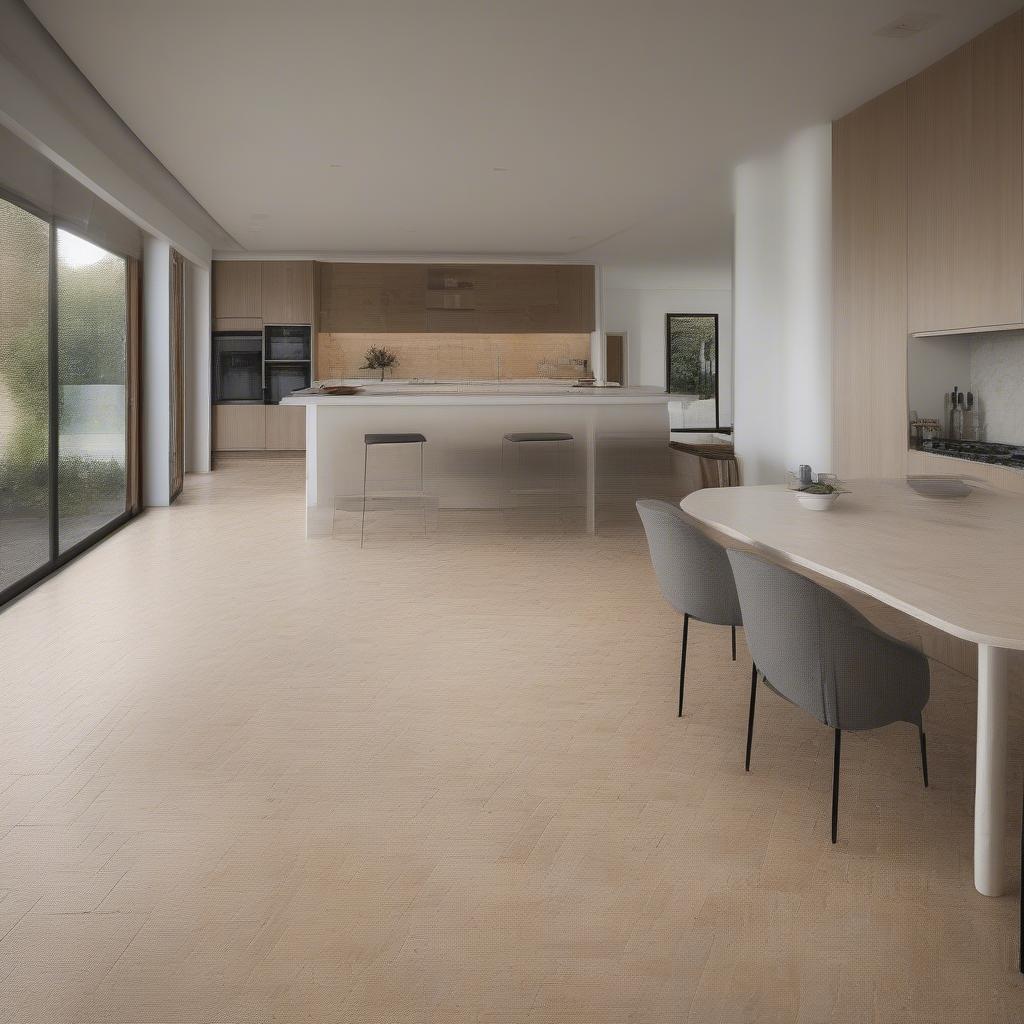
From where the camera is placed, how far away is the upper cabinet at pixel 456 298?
1195cm

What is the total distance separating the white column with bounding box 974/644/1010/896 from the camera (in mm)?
2109

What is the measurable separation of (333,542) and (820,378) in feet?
11.7

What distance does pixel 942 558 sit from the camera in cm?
246

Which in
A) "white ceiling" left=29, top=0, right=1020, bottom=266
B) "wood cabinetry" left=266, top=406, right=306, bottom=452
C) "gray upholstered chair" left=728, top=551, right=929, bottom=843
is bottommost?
"gray upholstered chair" left=728, top=551, right=929, bottom=843

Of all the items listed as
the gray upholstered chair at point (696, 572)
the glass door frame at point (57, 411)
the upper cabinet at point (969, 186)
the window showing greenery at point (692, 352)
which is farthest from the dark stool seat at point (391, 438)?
the window showing greenery at point (692, 352)

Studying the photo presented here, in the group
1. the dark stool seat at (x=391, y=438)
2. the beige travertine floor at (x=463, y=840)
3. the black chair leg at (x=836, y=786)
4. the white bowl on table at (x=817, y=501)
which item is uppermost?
the dark stool seat at (x=391, y=438)

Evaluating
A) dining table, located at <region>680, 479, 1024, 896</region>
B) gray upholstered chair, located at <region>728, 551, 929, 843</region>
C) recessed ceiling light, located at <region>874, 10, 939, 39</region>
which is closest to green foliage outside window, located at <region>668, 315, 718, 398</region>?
recessed ceiling light, located at <region>874, 10, 939, 39</region>

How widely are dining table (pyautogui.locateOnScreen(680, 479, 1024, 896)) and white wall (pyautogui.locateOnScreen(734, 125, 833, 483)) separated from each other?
2.86m

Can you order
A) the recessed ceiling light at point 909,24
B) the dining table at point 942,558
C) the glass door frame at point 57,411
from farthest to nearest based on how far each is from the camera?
the glass door frame at point 57,411 → the recessed ceiling light at point 909,24 → the dining table at point 942,558

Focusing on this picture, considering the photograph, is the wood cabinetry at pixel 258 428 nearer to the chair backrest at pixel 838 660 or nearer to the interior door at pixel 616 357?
the interior door at pixel 616 357

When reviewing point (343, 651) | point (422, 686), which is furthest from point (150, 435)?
point (422, 686)

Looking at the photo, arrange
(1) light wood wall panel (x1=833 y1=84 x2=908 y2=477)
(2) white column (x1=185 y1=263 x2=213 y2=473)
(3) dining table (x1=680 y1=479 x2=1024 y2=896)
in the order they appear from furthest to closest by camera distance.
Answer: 1. (2) white column (x1=185 y1=263 x2=213 y2=473)
2. (1) light wood wall panel (x1=833 y1=84 x2=908 y2=477)
3. (3) dining table (x1=680 y1=479 x2=1024 y2=896)

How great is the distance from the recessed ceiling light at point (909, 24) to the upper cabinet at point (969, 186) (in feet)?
0.96

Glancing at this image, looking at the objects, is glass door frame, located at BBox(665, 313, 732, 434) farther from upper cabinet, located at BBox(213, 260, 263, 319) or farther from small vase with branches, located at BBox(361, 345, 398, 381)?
upper cabinet, located at BBox(213, 260, 263, 319)
